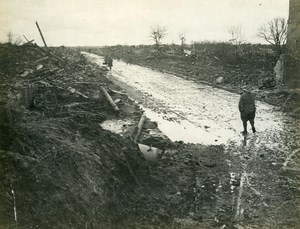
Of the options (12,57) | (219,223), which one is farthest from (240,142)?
(12,57)

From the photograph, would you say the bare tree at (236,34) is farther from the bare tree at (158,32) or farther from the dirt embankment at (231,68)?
the bare tree at (158,32)

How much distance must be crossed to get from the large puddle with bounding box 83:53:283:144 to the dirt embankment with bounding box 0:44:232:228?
125 centimetres

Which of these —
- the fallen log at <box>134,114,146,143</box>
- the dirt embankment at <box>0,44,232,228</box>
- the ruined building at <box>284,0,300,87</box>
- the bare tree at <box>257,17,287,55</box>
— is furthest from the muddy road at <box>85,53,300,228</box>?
the bare tree at <box>257,17,287,55</box>

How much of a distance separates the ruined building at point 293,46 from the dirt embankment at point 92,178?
818cm

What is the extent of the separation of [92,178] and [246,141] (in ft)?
15.7

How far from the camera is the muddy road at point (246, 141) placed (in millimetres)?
5348

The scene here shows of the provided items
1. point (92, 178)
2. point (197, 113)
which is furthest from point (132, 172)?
point (197, 113)

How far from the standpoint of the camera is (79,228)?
14.7ft

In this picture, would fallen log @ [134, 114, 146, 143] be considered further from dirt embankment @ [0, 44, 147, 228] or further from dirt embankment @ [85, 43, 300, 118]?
dirt embankment @ [85, 43, 300, 118]

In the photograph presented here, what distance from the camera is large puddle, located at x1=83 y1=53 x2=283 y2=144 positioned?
30.5 ft

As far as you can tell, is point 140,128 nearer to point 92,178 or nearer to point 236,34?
point 92,178

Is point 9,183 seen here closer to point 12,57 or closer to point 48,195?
point 48,195

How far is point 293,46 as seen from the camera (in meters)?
14.0

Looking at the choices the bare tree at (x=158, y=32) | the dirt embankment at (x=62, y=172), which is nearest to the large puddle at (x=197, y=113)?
the dirt embankment at (x=62, y=172)
